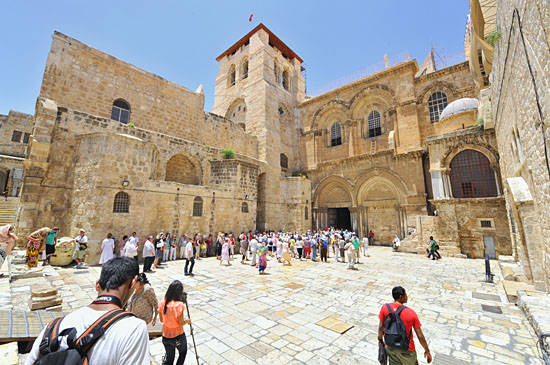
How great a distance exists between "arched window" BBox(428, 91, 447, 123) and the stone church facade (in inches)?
3.0

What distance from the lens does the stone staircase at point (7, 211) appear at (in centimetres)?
1332

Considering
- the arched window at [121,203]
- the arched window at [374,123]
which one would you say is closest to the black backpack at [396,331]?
the arched window at [121,203]

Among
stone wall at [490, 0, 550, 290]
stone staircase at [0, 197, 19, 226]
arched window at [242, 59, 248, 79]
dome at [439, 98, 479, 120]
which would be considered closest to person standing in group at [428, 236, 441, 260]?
stone wall at [490, 0, 550, 290]

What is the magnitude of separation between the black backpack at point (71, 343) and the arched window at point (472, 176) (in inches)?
626

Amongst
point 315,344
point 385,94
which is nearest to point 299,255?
point 315,344

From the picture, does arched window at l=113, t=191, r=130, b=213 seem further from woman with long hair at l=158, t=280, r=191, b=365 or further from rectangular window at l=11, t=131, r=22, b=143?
rectangular window at l=11, t=131, r=22, b=143

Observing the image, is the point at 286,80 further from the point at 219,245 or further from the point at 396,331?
the point at 396,331

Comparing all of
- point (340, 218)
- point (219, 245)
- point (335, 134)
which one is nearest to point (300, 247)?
point (219, 245)

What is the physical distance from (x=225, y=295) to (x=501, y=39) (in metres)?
10.4

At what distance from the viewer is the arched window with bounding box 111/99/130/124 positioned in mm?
13531

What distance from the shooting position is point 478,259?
1148 cm

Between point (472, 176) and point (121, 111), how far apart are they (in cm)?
1996

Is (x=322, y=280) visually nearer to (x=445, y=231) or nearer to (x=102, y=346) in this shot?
(x=102, y=346)

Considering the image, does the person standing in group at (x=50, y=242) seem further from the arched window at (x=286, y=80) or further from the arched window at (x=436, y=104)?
the arched window at (x=286, y=80)
